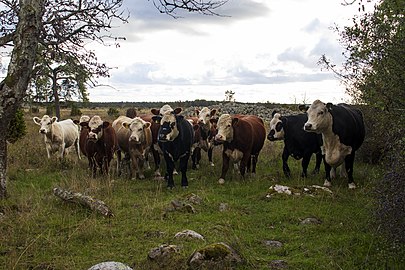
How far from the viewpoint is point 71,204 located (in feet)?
30.1

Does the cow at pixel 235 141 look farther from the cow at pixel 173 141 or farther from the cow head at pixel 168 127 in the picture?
the cow head at pixel 168 127

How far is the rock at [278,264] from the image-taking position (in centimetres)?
619

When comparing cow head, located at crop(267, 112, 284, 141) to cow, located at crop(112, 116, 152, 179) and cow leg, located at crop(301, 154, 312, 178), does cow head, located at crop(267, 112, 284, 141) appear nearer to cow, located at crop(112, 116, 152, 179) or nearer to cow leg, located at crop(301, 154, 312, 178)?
cow leg, located at crop(301, 154, 312, 178)

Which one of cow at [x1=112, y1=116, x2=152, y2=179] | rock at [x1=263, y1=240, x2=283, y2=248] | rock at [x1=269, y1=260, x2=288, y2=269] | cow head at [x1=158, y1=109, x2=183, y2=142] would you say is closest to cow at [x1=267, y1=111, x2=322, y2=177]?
cow head at [x1=158, y1=109, x2=183, y2=142]

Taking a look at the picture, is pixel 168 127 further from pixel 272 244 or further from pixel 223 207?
pixel 272 244

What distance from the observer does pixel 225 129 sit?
12.5 m

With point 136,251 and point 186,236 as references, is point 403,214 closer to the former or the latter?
point 186,236

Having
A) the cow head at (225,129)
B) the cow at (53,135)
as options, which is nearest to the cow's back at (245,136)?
the cow head at (225,129)

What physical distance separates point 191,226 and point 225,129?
188 inches

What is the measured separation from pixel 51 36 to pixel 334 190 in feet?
24.6

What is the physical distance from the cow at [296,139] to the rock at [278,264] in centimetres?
676

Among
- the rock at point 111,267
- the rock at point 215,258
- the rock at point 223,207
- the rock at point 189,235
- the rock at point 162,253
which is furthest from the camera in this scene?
the rock at point 223,207

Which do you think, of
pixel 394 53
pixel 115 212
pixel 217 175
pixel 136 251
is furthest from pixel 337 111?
pixel 136 251

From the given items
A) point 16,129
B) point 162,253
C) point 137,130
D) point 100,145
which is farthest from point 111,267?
point 16,129
